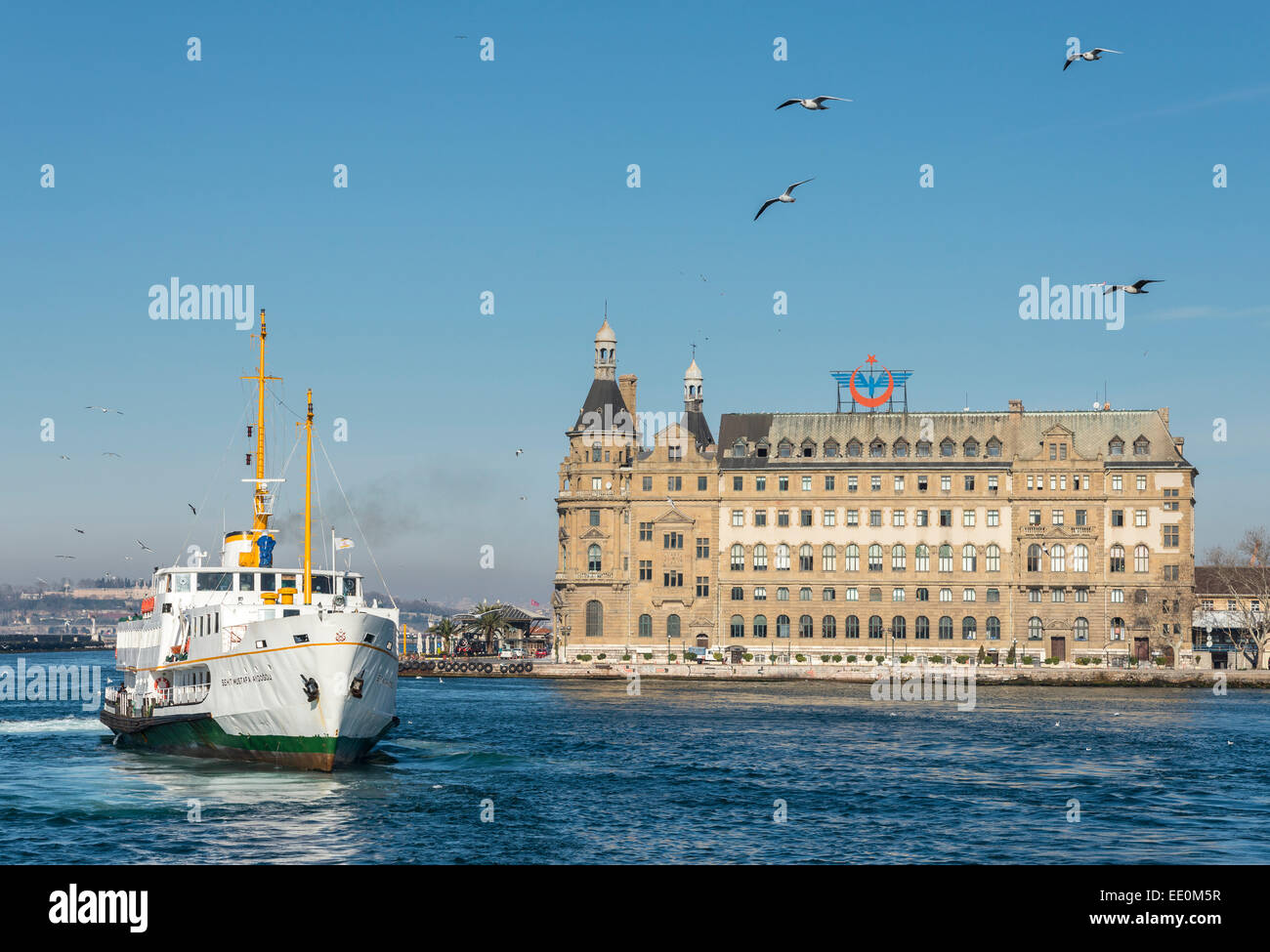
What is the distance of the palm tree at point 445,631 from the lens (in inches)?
7559

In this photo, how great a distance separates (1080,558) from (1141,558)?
6372mm

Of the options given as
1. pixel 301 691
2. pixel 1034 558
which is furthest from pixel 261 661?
pixel 1034 558

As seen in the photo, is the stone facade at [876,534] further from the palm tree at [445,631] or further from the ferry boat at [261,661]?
the ferry boat at [261,661]

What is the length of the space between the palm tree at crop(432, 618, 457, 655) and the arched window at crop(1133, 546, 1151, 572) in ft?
299

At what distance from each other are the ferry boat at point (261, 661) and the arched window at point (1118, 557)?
106 meters

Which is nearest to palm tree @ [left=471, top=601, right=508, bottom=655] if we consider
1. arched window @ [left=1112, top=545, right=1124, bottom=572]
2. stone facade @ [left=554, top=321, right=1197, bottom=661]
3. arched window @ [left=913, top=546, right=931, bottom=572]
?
stone facade @ [left=554, top=321, right=1197, bottom=661]

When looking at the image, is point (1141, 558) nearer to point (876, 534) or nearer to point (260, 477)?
point (876, 534)

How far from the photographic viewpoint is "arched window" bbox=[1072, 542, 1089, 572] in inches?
6048

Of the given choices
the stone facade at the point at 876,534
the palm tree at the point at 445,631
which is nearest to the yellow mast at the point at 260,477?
the stone facade at the point at 876,534

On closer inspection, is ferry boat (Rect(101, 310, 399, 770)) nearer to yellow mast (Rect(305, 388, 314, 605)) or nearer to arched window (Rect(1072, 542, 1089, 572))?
yellow mast (Rect(305, 388, 314, 605))

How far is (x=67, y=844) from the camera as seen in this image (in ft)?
132
